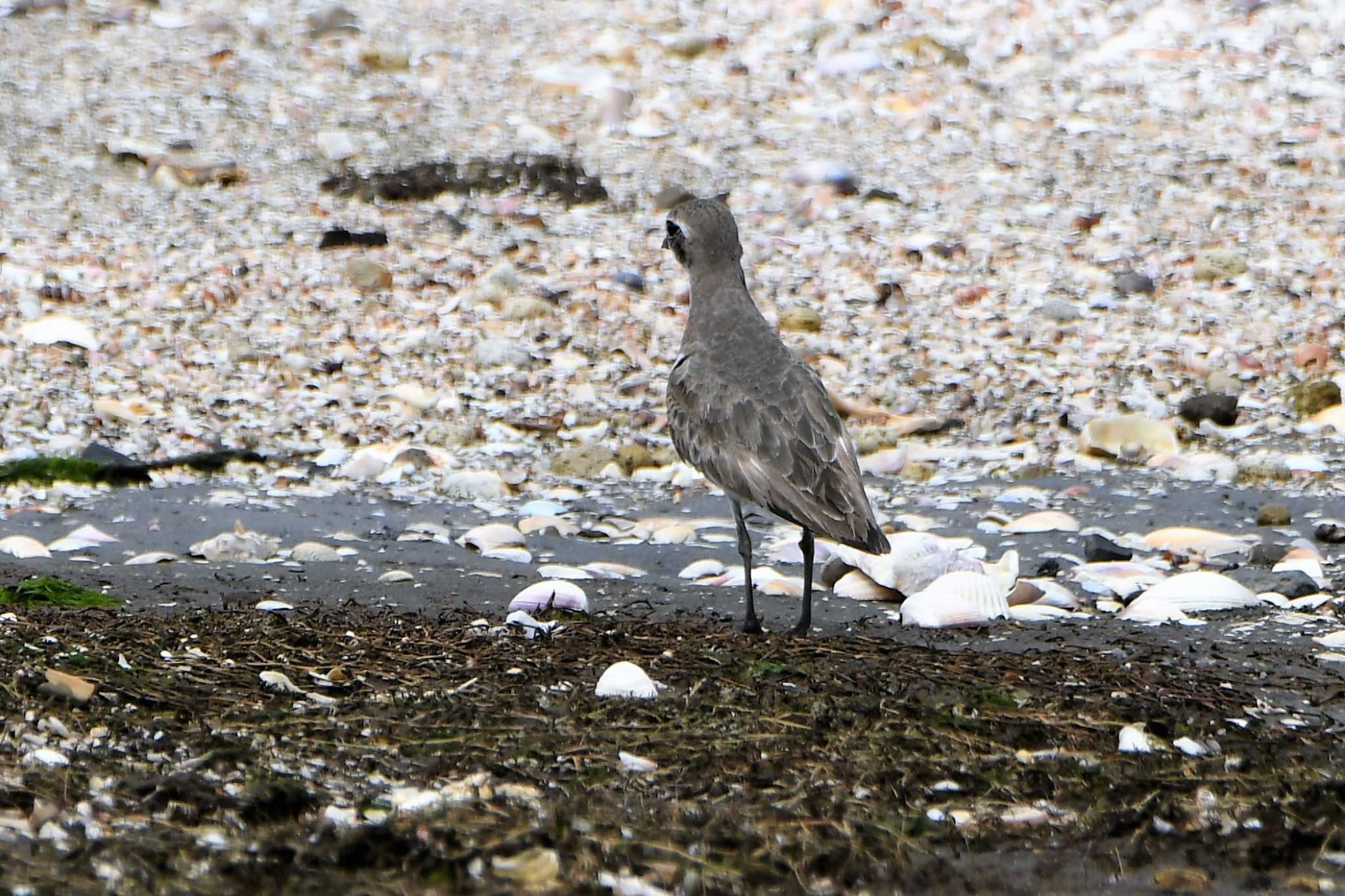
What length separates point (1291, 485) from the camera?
23.1ft

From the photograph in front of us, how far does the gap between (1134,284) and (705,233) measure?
13.3ft

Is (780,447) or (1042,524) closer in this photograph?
(780,447)

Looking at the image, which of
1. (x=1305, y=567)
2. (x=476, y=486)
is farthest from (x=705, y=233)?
(x=1305, y=567)

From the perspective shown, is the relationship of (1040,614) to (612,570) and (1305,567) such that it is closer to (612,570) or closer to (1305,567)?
(1305,567)

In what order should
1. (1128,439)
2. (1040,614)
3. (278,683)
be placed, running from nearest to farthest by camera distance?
(278,683) → (1040,614) → (1128,439)

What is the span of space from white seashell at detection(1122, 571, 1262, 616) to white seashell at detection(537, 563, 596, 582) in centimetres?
188

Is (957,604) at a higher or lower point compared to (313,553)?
higher

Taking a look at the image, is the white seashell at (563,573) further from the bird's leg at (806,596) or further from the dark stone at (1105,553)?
the dark stone at (1105,553)

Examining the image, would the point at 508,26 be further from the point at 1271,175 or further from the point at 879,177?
the point at 1271,175

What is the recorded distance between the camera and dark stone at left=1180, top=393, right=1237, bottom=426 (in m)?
7.83

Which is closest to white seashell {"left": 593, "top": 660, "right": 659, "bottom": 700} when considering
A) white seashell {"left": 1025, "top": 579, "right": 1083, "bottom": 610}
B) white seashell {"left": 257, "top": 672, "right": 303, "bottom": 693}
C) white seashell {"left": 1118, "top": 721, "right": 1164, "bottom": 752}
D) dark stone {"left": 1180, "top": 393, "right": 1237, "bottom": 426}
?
white seashell {"left": 257, "top": 672, "right": 303, "bottom": 693}

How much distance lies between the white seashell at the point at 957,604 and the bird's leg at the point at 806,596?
1.12ft

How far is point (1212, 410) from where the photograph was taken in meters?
7.85

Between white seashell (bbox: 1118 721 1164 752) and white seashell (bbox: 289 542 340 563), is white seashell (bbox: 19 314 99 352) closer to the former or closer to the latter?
white seashell (bbox: 289 542 340 563)
